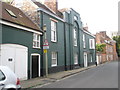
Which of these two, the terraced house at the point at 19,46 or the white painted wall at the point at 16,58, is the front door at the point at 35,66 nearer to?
the terraced house at the point at 19,46

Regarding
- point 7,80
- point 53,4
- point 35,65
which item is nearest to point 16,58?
point 35,65

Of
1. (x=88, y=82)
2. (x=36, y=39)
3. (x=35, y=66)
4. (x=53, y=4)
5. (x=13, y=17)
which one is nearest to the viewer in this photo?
(x=88, y=82)

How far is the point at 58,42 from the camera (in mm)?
19781

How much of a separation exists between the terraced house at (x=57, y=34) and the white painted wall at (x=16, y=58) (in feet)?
2.70

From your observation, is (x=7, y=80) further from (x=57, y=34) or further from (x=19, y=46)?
(x=57, y=34)

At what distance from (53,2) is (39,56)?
9.78m

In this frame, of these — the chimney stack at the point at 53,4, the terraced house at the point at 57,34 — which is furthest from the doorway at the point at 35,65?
the chimney stack at the point at 53,4

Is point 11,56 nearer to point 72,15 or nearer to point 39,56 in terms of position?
point 39,56

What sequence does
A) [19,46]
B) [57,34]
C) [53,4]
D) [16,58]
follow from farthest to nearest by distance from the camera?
[53,4]
[57,34]
[19,46]
[16,58]

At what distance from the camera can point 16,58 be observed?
12750 mm

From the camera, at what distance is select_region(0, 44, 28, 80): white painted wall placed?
1159 centimetres

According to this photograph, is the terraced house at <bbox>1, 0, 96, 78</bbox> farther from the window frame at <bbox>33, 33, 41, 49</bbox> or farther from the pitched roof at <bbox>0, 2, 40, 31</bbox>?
the pitched roof at <bbox>0, 2, 40, 31</bbox>

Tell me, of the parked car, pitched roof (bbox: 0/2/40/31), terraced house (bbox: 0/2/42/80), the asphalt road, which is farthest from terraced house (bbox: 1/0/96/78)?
the parked car

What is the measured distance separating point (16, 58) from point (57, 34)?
7.94 m
